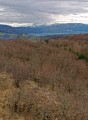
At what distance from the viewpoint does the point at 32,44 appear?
162 meters

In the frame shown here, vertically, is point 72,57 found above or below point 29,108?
below

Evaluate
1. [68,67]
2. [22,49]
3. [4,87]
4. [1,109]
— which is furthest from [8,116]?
[22,49]

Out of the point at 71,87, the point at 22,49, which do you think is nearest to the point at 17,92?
the point at 71,87

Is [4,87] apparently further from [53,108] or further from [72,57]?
[72,57]

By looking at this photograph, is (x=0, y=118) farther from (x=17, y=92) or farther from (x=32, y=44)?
(x=32, y=44)

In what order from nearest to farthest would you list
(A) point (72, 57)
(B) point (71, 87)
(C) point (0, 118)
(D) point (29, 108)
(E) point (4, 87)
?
(C) point (0, 118)
(D) point (29, 108)
(E) point (4, 87)
(B) point (71, 87)
(A) point (72, 57)

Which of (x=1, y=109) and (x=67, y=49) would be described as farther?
(x=67, y=49)

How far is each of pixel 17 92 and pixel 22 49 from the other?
361 ft

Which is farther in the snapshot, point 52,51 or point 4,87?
point 52,51

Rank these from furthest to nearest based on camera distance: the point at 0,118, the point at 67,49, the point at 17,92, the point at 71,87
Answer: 1. the point at 67,49
2. the point at 71,87
3. the point at 17,92
4. the point at 0,118

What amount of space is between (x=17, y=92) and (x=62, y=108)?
6.60m

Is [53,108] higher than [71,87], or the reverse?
[53,108]

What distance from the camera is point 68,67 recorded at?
373 ft

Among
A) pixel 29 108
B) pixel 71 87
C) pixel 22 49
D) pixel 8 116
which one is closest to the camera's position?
pixel 8 116
